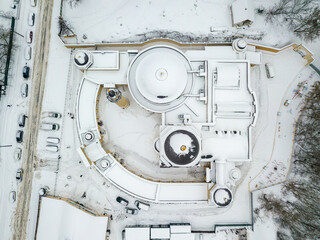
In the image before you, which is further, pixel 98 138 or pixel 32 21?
pixel 32 21

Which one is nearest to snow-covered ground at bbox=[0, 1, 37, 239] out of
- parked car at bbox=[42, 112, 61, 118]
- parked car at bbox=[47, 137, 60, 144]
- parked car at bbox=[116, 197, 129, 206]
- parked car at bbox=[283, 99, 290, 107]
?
parked car at bbox=[42, 112, 61, 118]

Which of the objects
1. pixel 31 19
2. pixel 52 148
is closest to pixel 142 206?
pixel 52 148

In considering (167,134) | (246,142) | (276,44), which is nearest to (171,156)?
(167,134)

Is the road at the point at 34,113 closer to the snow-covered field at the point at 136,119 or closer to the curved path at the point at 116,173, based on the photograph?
the snow-covered field at the point at 136,119

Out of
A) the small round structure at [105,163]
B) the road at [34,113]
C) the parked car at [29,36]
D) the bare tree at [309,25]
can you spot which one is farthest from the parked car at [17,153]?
the bare tree at [309,25]

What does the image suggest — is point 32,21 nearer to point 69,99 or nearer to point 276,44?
point 69,99

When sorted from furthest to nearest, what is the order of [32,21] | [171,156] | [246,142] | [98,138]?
1. [32,21]
2. [98,138]
3. [246,142]
4. [171,156]
